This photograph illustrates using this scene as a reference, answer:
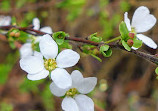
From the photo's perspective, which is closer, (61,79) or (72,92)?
(61,79)

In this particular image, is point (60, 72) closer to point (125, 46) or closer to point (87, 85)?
point (87, 85)

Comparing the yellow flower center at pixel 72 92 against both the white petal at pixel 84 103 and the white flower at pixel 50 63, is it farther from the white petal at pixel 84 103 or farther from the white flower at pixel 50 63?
the white flower at pixel 50 63

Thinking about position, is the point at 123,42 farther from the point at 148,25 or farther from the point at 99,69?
the point at 99,69

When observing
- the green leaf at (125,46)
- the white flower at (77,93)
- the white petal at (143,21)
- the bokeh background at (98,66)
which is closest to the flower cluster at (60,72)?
the white flower at (77,93)

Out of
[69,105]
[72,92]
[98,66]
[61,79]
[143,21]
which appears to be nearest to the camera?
[61,79]

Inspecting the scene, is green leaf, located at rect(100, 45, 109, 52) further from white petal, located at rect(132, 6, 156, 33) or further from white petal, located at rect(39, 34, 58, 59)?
white petal, located at rect(132, 6, 156, 33)

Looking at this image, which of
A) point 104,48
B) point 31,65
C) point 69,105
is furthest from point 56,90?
point 104,48

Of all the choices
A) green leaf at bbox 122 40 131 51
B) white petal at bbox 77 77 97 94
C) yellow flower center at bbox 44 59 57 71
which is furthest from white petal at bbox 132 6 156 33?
yellow flower center at bbox 44 59 57 71
